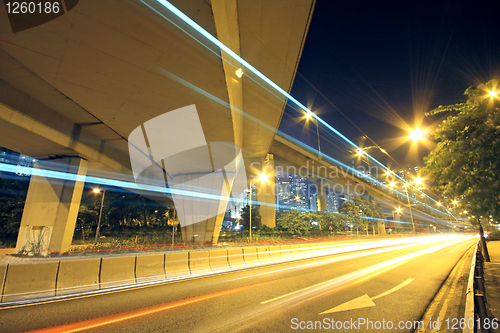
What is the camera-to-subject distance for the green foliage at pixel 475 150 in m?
5.87

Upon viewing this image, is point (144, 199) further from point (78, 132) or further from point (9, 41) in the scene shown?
point (9, 41)

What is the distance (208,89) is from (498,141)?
9425 millimetres

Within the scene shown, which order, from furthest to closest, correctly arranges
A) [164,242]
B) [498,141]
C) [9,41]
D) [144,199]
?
[144,199], [164,242], [9,41], [498,141]

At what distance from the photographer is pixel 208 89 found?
9898 mm

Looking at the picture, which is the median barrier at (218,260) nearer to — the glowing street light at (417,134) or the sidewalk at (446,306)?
the sidewalk at (446,306)

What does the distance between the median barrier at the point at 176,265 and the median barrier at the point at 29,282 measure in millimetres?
3795

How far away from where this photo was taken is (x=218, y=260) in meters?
11.9

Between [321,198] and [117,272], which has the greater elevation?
[321,198]

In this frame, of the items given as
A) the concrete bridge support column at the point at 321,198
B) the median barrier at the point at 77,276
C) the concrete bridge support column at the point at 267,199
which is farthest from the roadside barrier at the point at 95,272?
the concrete bridge support column at the point at 321,198

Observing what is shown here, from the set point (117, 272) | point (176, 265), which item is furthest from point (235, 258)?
point (117, 272)

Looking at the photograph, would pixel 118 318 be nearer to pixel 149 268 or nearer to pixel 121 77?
pixel 149 268

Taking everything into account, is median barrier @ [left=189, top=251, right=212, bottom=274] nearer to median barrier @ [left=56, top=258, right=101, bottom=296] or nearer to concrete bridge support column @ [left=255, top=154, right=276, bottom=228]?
median barrier @ [left=56, top=258, right=101, bottom=296]

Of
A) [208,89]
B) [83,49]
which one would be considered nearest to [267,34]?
[208,89]

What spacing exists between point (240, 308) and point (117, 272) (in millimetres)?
5294
